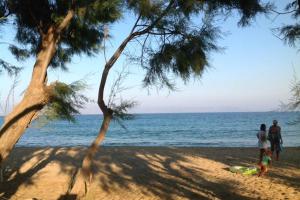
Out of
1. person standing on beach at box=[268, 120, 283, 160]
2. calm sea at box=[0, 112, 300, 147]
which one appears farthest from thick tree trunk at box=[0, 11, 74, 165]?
person standing on beach at box=[268, 120, 283, 160]

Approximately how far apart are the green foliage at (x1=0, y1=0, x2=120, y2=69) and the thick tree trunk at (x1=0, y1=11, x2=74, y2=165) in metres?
0.25

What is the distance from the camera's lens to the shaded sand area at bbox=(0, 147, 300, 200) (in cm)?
1020

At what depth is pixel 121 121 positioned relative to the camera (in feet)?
26.9

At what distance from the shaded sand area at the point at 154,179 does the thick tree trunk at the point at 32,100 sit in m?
3.37

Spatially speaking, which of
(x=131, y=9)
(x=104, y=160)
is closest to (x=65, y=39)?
(x=131, y=9)

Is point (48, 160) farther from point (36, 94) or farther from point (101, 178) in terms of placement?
point (36, 94)

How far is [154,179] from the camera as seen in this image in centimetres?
1208

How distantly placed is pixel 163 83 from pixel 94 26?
168cm

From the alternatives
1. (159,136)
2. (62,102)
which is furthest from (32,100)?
(159,136)

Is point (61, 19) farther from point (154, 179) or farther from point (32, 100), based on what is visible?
point (154, 179)

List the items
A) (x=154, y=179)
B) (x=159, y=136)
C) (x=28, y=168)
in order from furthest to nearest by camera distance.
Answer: (x=159, y=136), (x=28, y=168), (x=154, y=179)

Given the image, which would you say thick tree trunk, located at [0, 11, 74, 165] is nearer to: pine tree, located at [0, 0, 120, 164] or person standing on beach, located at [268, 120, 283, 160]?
pine tree, located at [0, 0, 120, 164]

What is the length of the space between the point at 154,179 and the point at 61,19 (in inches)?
227

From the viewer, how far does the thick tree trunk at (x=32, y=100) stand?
6.70 m
